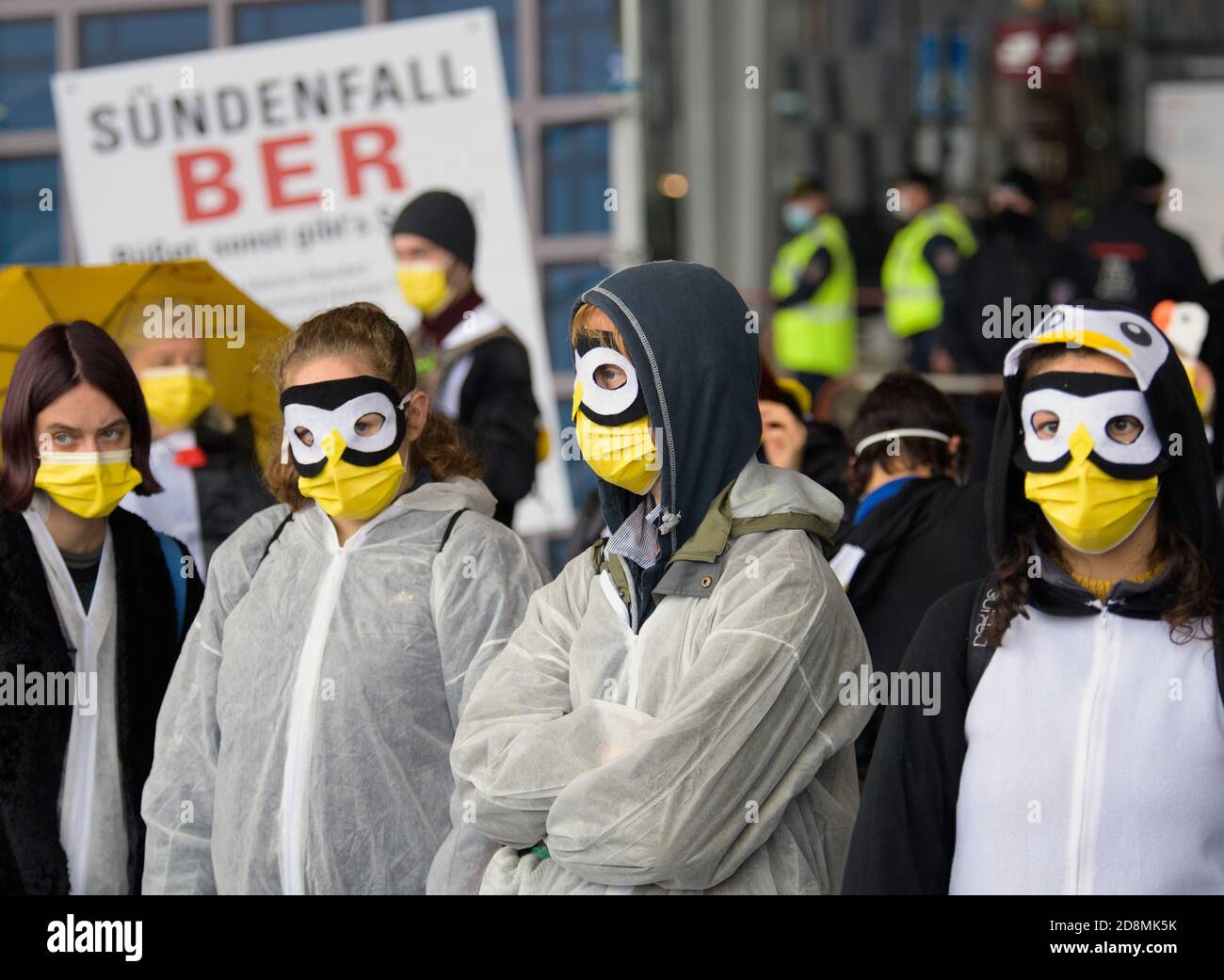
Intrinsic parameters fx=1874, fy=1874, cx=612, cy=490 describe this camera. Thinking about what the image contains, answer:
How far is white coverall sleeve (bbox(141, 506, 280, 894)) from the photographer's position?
3.71m

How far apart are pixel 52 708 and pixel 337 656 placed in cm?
78

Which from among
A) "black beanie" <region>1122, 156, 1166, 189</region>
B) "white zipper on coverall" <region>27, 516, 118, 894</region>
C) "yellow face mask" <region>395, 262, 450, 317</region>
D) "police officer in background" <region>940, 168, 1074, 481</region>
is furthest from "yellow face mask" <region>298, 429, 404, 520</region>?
"black beanie" <region>1122, 156, 1166, 189</region>

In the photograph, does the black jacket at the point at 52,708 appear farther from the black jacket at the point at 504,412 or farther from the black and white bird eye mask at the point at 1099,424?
the black and white bird eye mask at the point at 1099,424

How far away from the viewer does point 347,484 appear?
147 inches

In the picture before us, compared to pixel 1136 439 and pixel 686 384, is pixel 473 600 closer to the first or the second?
pixel 686 384

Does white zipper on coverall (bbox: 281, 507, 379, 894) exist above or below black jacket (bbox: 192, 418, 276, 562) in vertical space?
below

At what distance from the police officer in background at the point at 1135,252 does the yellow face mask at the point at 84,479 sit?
6.20 meters

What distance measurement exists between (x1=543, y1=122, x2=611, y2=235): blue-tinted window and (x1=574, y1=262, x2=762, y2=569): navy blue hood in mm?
4932

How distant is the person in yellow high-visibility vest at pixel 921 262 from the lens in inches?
416


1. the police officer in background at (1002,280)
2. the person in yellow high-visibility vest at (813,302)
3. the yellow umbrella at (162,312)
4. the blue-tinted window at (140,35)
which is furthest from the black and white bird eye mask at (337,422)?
the person in yellow high-visibility vest at (813,302)

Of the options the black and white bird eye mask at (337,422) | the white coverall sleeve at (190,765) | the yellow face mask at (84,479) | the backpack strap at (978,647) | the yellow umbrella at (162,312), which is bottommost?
the white coverall sleeve at (190,765)

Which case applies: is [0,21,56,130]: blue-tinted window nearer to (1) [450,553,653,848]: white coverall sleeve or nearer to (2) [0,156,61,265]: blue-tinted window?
(2) [0,156,61,265]: blue-tinted window

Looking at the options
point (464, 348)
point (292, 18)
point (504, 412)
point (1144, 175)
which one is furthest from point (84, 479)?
point (1144, 175)

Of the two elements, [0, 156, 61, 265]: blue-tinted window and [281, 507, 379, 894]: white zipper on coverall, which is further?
[0, 156, 61, 265]: blue-tinted window
